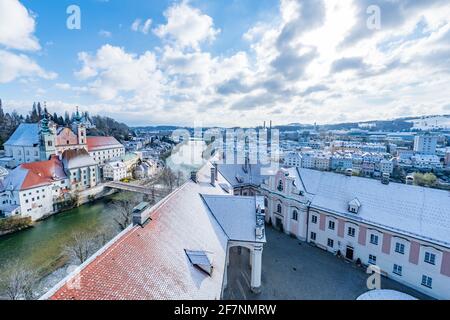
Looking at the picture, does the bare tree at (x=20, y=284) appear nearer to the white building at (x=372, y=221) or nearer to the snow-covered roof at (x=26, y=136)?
the white building at (x=372, y=221)

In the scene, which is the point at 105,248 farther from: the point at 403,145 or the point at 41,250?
the point at 403,145

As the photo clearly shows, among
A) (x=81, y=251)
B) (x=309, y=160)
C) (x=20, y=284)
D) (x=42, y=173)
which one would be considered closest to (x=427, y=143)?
(x=309, y=160)

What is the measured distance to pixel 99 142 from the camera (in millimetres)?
50594

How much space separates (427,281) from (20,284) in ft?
69.0

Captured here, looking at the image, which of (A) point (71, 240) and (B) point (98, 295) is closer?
(B) point (98, 295)

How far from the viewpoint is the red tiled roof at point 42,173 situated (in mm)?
24142

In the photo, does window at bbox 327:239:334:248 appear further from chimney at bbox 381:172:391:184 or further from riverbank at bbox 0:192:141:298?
riverbank at bbox 0:192:141:298

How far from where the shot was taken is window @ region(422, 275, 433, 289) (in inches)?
449

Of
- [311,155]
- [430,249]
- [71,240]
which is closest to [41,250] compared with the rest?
[71,240]

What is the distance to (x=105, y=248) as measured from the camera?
252 inches

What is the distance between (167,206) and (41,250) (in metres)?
15.3

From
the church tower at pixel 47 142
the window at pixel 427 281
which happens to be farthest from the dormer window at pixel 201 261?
the church tower at pixel 47 142

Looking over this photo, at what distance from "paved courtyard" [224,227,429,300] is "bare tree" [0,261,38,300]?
1021 cm

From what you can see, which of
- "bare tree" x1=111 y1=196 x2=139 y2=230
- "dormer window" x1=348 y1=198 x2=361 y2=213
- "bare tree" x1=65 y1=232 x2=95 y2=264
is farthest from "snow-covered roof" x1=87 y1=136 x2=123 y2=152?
"dormer window" x1=348 y1=198 x2=361 y2=213
